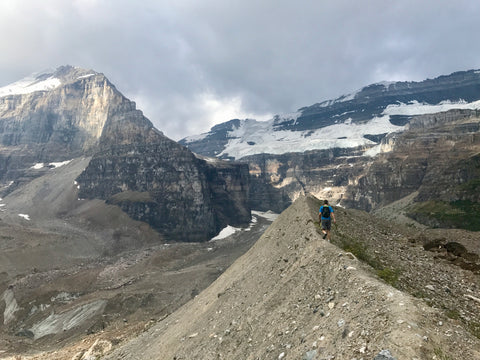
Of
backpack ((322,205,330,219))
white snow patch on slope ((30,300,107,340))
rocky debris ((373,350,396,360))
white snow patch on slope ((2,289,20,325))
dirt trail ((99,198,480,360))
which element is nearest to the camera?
rocky debris ((373,350,396,360))

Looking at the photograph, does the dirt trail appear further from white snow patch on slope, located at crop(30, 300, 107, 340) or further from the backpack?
white snow patch on slope, located at crop(30, 300, 107, 340)

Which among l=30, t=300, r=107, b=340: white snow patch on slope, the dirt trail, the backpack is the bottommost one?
l=30, t=300, r=107, b=340: white snow patch on slope

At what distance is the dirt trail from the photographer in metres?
10.8

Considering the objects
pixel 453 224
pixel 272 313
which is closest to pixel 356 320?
pixel 272 313

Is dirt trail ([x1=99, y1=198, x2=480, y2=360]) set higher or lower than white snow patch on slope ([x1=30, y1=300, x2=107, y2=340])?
higher

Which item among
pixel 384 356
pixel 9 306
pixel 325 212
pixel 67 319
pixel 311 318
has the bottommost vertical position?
pixel 67 319

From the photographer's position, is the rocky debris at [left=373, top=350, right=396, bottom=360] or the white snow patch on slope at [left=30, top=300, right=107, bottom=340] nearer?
the rocky debris at [left=373, top=350, right=396, bottom=360]

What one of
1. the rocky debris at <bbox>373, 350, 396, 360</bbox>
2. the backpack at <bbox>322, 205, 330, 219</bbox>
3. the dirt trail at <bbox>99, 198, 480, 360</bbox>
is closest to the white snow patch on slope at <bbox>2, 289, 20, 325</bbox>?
the dirt trail at <bbox>99, 198, 480, 360</bbox>

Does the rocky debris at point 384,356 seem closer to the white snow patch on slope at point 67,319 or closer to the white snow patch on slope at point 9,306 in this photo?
the white snow patch on slope at point 67,319

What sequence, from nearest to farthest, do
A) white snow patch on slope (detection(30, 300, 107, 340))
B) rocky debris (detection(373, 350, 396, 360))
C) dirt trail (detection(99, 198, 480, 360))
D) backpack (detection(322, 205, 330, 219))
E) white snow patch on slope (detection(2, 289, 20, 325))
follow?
rocky debris (detection(373, 350, 396, 360)) < dirt trail (detection(99, 198, 480, 360)) < backpack (detection(322, 205, 330, 219)) < white snow patch on slope (detection(30, 300, 107, 340)) < white snow patch on slope (detection(2, 289, 20, 325))

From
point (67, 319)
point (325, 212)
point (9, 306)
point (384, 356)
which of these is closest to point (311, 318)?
point (384, 356)

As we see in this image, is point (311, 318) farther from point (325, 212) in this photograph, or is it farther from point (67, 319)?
point (67, 319)

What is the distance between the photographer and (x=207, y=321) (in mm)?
24906

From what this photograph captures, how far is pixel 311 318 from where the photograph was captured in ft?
49.2
